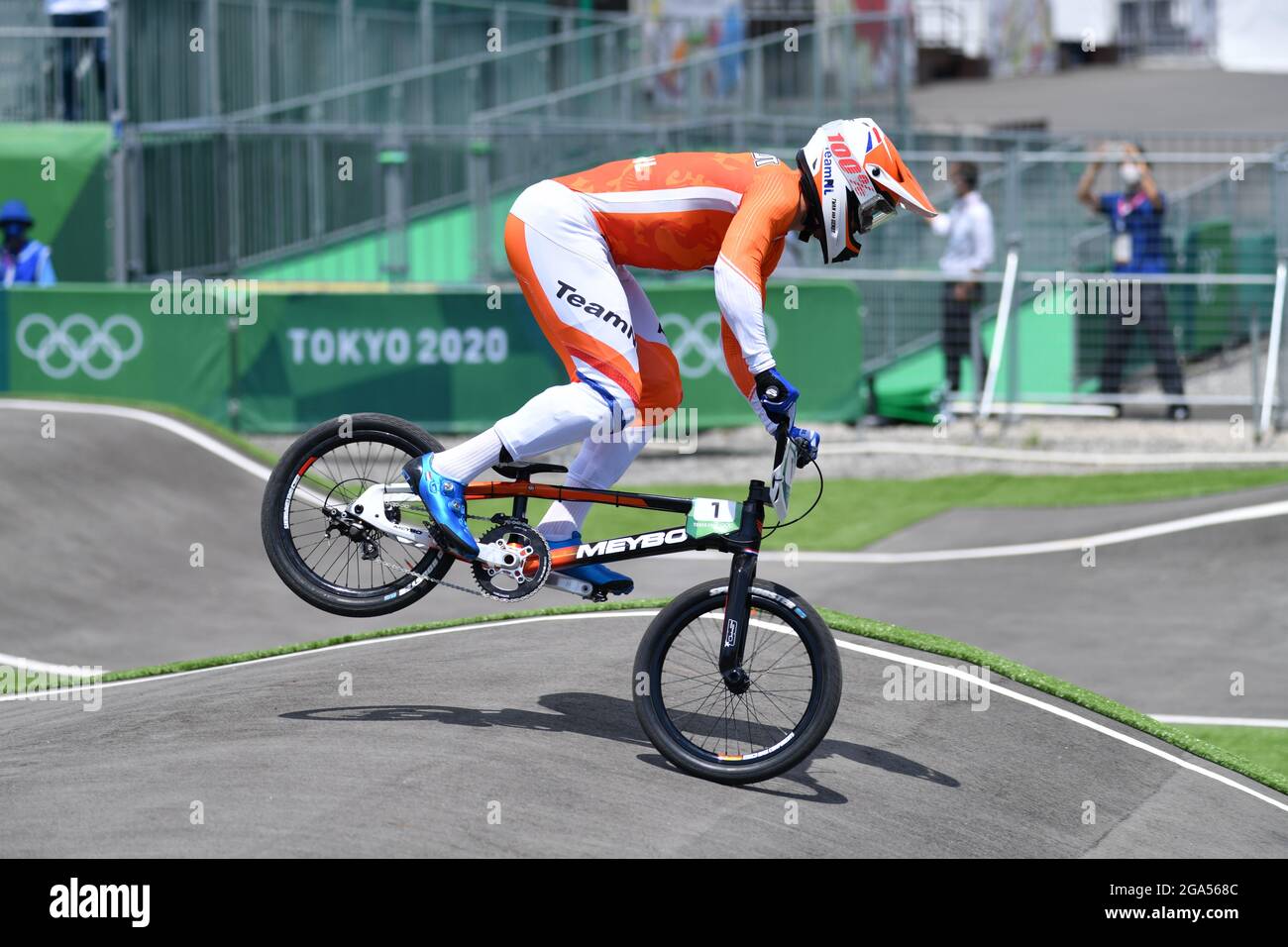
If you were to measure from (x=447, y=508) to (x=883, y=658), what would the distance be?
249 cm

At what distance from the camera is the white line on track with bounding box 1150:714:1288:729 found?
8.83 meters

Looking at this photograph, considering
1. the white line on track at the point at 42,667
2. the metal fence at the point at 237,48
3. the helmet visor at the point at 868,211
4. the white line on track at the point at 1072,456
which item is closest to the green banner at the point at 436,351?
the white line on track at the point at 1072,456

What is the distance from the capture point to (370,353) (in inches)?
614

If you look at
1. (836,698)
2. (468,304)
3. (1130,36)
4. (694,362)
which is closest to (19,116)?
(468,304)

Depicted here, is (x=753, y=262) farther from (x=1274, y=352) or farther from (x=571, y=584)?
(x=1274, y=352)

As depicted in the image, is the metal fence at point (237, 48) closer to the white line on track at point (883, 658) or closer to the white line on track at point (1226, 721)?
the white line on track at point (883, 658)

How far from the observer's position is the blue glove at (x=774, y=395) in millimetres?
5734

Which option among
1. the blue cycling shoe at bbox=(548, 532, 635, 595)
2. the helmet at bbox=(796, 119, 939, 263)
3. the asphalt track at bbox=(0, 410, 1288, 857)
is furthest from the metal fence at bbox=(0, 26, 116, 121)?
the helmet at bbox=(796, 119, 939, 263)

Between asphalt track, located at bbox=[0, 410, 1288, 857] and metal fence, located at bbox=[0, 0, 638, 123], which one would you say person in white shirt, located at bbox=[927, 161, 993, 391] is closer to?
asphalt track, located at bbox=[0, 410, 1288, 857]

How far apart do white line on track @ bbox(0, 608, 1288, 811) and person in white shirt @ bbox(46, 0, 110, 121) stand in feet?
38.7

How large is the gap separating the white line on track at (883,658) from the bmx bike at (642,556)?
0.93 m

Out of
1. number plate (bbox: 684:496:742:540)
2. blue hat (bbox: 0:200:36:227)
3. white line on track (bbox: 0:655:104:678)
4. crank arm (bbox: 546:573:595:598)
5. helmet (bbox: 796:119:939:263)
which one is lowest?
white line on track (bbox: 0:655:104:678)

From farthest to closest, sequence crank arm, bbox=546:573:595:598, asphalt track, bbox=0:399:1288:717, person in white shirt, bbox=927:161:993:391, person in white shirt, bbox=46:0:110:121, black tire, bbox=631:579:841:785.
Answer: person in white shirt, bbox=46:0:110:121 < person in white shirt, bbox=927:161:993:391 < asphalt track, bbox=0:399:1288:717 < crank arm, bbox=546:573:595:598 < black tire, bbox=631:579:841:785
